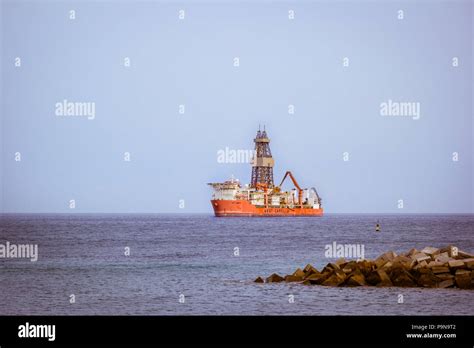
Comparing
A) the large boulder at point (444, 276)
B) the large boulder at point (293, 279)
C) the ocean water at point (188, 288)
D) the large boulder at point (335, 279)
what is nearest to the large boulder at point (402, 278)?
the ocean water at point (188, 288)

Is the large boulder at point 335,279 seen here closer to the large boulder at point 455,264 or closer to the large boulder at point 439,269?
the large boulder at point 439,269

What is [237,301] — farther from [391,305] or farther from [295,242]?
[295,242]

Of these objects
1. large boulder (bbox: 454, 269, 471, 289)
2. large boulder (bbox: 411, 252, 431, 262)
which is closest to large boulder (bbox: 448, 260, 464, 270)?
large boulder (bbox: 454, 269, 471, 289)

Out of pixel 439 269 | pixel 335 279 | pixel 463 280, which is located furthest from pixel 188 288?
pixel 463 280

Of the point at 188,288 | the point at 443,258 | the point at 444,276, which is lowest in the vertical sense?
the point at 188,288

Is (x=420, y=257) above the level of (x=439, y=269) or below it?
above

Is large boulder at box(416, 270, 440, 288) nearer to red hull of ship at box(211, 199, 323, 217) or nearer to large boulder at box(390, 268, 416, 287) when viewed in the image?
large boulder at box(390, 268, 416, 287)

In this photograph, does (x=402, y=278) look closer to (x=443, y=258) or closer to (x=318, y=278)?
(x=443, y=258)

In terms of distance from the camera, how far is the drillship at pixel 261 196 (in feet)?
404

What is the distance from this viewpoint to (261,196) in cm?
12744
